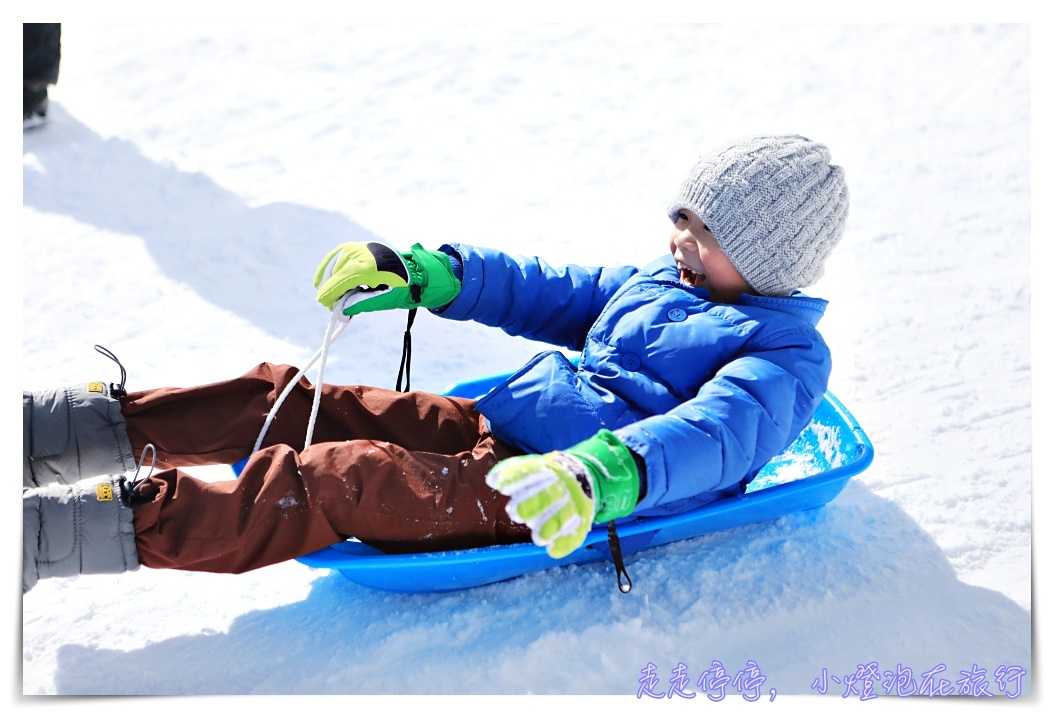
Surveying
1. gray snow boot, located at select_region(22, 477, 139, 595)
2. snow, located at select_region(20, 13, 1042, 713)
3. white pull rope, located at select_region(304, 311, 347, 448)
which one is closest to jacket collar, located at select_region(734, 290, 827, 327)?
snow, located at select_region(20, 13, 1042, 713)

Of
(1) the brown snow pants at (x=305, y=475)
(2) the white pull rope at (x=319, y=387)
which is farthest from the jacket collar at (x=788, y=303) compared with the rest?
(2) the white pull rope at (x=319, y=387)

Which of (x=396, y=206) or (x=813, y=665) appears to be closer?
(x=813, y=665)

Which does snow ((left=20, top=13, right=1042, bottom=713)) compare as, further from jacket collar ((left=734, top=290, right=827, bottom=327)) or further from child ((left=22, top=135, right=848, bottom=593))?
jacket collar ((left=734, top=290, right=827, bottom=327))

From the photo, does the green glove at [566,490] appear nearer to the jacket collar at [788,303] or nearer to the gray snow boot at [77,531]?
the jacket collar at [788,303]

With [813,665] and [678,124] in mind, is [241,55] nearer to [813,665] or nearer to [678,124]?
[678,124]

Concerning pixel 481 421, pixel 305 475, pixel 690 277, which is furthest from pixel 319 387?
pixel 690 277

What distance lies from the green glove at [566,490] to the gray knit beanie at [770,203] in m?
0.60

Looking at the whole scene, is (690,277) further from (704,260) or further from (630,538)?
(630,538)

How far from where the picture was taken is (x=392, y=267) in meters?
2.17

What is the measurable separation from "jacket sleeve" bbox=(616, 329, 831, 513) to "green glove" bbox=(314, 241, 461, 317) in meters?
0.65

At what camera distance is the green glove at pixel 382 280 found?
2135mm

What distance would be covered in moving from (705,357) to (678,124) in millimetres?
2385

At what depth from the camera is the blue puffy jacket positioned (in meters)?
1.72

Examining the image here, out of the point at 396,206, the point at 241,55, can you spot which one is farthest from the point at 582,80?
the point at 241,55
